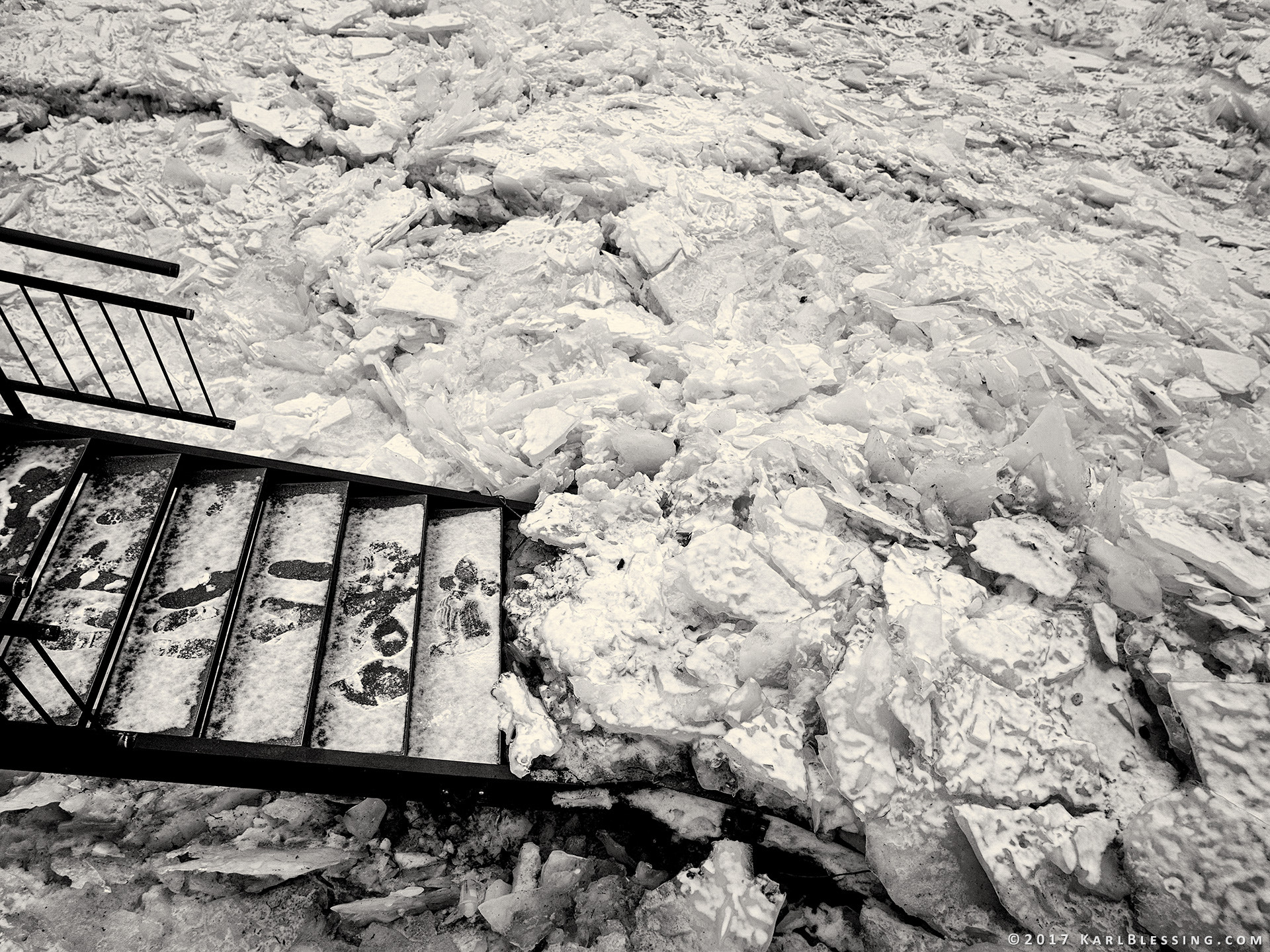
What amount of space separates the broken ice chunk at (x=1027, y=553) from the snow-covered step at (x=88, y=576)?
3.64 m

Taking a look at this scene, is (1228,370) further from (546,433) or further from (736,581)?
(546,433)

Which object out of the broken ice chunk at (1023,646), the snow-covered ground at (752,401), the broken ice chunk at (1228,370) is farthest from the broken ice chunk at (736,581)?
the broken ice chunk at (1228,370)

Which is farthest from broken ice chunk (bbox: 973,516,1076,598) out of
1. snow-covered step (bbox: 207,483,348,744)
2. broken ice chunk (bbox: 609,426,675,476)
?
snow-covered step (bbox: 207,483,348,744)

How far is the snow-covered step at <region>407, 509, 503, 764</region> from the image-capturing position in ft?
9.57

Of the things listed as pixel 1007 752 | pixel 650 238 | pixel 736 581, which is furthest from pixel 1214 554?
pixel 650 238

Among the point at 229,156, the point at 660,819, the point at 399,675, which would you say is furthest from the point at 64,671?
the point at 229,156

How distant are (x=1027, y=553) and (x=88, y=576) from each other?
159 inches

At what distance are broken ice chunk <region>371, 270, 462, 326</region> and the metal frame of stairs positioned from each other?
156 cm

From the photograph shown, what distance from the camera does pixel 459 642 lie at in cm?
320

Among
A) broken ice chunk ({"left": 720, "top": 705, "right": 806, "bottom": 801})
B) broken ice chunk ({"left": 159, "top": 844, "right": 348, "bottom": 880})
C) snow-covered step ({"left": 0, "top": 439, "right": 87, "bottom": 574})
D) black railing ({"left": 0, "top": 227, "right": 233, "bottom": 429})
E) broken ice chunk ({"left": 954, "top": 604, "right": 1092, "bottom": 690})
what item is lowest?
broken ice chunk ({"left": 159, "top": 844, "right": 348, "bottom": 880})

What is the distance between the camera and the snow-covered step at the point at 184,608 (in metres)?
2.63

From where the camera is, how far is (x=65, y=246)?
2.84 m

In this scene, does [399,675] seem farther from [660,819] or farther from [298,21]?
[298,21]

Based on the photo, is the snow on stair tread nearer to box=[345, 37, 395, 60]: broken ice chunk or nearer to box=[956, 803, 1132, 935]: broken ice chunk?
box=[956, 803, 1132, 935]: broken ice chunk
